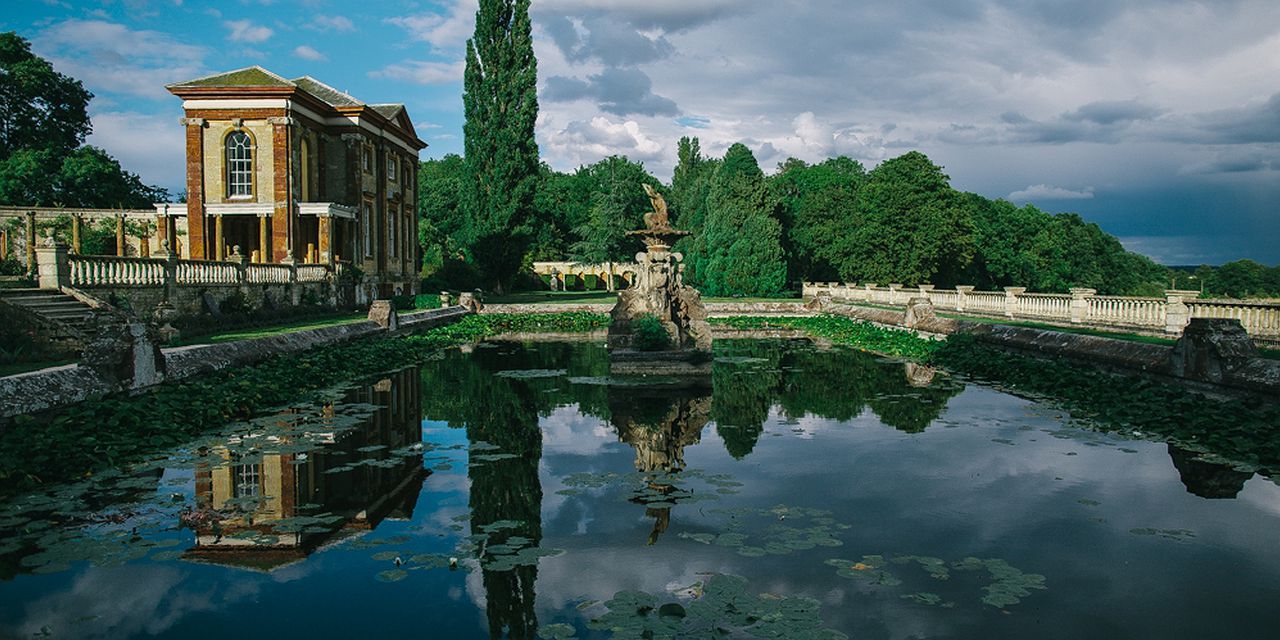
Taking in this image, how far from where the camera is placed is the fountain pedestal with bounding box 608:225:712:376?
54.5 ft

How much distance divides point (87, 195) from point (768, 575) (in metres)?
54.7

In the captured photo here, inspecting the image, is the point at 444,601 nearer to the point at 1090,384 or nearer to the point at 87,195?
the point at 1090,384

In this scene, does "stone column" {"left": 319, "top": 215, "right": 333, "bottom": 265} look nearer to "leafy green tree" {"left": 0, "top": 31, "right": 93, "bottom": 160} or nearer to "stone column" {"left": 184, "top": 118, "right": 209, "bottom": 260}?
"stone column" {"left": 184, "top": 118, "right": 209, "bottom": 260}

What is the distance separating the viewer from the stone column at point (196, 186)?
34.2m

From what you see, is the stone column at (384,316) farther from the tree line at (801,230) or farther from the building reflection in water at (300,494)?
the tree line at (801,230)

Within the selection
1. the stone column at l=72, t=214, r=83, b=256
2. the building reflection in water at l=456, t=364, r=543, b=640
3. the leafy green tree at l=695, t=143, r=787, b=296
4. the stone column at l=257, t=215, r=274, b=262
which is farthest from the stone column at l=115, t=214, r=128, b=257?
the building reflection in water at l=456, t=364, r=543, b=640

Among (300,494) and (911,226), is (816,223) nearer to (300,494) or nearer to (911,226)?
(911,226)

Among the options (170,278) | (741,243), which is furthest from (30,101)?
(741,243)

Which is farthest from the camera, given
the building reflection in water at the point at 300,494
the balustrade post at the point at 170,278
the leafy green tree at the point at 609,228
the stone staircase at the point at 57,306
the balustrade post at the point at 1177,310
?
the leafy green tree at the point at 609,228

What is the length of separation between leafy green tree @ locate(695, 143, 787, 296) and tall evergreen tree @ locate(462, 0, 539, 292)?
12.9 metres

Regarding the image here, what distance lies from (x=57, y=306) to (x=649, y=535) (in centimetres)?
1604

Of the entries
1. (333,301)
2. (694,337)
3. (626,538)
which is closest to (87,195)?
(333,301)

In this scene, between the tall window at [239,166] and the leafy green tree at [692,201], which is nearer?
the tall window at [239,166]

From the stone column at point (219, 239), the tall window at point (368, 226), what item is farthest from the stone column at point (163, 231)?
the tall window at point (368, 226)
